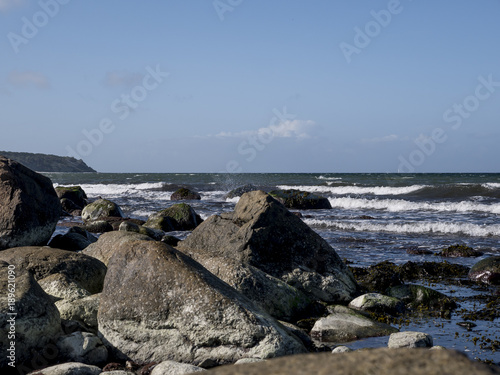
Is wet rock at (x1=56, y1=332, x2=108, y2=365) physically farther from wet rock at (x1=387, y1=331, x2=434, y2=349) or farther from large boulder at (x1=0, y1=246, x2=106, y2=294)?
wet rock at (x1=387, y1=331, x2=434, y2=349)

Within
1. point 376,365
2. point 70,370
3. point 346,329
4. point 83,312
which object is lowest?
point 346,329

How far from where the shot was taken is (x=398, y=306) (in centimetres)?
786

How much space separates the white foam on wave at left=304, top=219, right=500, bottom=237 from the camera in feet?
54.6

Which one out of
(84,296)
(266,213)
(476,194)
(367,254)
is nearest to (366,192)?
(476,194)

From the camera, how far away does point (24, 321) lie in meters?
5.33

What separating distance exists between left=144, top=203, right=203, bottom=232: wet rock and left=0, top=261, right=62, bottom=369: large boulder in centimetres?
1155

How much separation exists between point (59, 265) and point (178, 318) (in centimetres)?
274

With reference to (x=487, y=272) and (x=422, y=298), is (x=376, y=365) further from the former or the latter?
(x=487, y=272)

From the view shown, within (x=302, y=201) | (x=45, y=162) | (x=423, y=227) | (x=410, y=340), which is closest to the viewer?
(x=410, y=340)

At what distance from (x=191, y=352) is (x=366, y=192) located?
120 feet

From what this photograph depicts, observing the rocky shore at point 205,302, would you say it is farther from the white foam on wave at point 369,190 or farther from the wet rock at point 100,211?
the white foam on wave at point 369,190

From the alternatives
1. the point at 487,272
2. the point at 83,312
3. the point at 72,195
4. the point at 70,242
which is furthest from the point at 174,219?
the point at 83,312

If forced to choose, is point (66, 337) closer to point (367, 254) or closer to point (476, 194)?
point (367, 254)

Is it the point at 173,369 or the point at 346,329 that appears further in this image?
the point at 346,329
